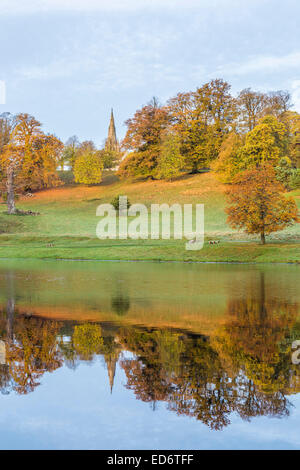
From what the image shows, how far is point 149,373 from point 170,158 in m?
73.2

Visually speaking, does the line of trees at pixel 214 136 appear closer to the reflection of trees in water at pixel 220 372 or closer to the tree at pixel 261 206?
the tree at pixel 261 206

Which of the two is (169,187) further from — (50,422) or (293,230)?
(50,422)

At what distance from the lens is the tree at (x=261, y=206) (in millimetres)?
35531

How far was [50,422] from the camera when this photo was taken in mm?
6203

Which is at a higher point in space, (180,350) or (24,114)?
(24,114)

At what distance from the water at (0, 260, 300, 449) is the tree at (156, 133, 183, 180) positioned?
Answer: 2507 inches

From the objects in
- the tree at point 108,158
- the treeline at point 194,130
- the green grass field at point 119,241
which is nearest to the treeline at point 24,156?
the green grass field at point 119,241

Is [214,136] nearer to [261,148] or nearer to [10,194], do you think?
[261,148]

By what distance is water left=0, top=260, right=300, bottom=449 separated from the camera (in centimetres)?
590

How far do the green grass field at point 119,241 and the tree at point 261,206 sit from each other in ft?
5.84

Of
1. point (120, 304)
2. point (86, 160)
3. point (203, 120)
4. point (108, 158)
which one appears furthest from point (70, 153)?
point (120, 304)

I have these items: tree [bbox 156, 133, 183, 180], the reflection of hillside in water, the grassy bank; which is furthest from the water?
tree [bbox 156, 133, 183, 180]

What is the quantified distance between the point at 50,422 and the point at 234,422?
233 centimetres
